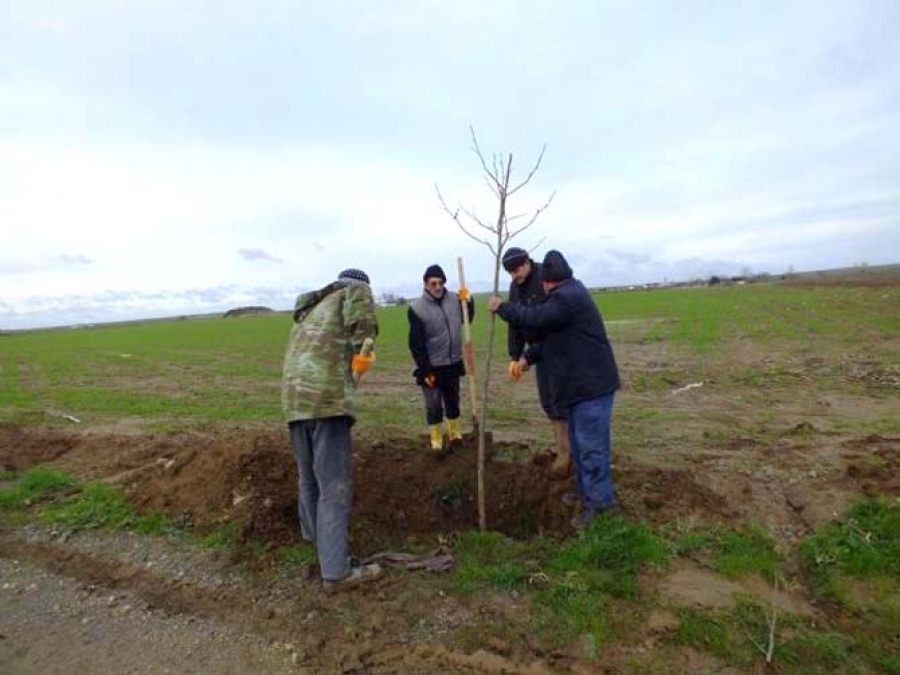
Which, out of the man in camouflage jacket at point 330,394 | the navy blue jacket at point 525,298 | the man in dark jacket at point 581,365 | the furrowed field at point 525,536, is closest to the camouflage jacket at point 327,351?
the man in camouflage jacket at point 330,394

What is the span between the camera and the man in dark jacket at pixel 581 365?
510 centimetres

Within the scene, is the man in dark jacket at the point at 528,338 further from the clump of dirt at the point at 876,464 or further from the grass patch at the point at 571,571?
the clump of dirt at the point at 876,464

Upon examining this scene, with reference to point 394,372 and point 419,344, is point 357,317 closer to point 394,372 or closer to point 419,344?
point 419,344

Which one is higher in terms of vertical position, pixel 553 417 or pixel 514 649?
pixel 553 417

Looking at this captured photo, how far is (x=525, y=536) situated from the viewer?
574cm

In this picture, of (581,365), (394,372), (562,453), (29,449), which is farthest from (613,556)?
(394,372)

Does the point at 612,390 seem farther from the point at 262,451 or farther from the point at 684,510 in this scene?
the point at 262,451

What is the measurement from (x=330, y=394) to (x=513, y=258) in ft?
7.08

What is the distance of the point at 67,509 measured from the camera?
20.6ft

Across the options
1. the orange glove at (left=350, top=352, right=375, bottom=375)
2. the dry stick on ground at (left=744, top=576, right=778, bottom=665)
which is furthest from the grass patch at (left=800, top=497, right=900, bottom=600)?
the orange glove at (left=350, top=352, right=375, bottom=375)

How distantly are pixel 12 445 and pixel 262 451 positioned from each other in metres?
4.57

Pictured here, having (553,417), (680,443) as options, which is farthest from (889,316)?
(553,417)

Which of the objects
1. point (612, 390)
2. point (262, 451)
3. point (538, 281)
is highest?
point (538, 281)

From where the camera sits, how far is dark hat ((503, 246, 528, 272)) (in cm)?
579
